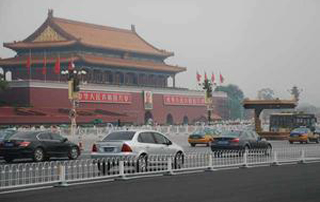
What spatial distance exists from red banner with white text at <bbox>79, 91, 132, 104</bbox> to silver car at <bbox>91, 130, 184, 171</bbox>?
168 feet

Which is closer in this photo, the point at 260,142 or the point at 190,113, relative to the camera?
the point at 260,142

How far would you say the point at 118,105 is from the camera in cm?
7638

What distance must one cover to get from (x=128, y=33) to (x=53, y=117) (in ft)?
102

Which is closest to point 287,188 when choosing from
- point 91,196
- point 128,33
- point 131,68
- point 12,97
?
point 91,196

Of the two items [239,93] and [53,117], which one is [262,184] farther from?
[239,93]

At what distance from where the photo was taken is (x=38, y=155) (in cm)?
2381

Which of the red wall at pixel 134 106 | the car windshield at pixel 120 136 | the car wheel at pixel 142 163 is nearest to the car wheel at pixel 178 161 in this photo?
the car wheel at pixel 142 163

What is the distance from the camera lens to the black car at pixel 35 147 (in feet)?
76.6

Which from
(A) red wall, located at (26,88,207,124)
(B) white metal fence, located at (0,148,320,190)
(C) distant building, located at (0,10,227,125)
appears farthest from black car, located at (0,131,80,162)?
(A) red wall, located at (26,88,207,124)

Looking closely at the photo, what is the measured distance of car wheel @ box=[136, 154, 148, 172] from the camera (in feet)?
59.5

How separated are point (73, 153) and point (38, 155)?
7.10ft

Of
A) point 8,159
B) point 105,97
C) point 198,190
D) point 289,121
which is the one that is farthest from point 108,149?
point 105,97

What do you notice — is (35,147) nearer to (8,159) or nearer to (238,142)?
(8,159)

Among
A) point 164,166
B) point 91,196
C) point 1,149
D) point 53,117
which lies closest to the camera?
point 91,196
